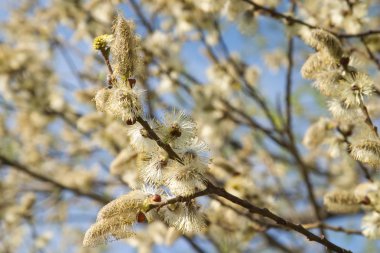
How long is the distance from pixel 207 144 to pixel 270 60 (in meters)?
4.21

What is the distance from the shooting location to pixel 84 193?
4082 mm

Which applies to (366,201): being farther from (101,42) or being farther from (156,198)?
(101,42)

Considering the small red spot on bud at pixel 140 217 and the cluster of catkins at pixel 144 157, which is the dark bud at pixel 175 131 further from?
the small red spot on bud at pixel 140 217

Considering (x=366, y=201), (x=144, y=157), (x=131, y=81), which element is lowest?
(x=144, y=157)

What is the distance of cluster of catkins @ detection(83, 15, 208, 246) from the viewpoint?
1499 millimetres

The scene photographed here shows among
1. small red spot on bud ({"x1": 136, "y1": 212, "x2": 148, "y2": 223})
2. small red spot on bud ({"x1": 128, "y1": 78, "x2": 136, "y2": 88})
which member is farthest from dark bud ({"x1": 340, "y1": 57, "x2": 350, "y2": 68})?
small red spot on bud ({"x1": 136, "y1": 212, "x2": 148, "y2": 223})

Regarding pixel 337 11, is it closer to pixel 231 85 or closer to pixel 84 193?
pixel 231 85

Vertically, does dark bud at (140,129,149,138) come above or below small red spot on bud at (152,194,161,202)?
above

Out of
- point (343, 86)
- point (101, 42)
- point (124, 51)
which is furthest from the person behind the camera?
point (343, 86)

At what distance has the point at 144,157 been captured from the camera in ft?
5.49

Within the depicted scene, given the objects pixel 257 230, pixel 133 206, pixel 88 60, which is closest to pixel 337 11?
pixel 257 230

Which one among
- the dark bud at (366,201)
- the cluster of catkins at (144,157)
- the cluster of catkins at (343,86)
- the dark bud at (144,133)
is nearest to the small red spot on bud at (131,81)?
the cluster of catkins at (144,157)

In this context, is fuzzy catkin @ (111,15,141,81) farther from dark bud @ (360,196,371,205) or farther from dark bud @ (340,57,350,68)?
dark bud @ (360,196,371,205)

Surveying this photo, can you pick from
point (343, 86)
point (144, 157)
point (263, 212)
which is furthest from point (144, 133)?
point (343, 86)
